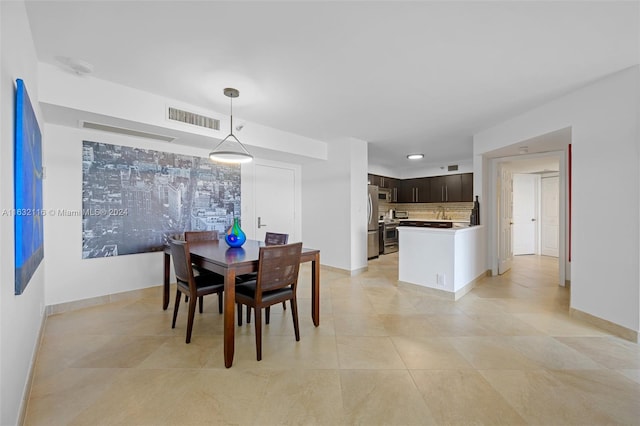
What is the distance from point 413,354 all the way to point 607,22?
2767 millimetres

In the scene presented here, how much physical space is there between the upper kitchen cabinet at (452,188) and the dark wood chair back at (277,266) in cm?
595

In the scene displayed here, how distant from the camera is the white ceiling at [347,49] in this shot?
1.81m

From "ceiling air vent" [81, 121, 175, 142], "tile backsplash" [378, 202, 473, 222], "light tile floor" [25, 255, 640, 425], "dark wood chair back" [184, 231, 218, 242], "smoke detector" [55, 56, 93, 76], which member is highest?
"smoke detector" [55, 56, 93, 76]

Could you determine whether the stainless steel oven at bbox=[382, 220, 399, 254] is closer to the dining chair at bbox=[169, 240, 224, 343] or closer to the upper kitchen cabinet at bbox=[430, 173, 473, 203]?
the upper kitchen cabinet at bbox=[430, 173, 473, 203]

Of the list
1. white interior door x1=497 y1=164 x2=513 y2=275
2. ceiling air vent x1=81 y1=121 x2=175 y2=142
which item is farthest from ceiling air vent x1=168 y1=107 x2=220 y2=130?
white interior door x1=497 y1=164 x2=513 y2=275

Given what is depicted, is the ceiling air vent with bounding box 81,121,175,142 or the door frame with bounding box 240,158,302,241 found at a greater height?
the ceiling air vent with bounding box 81,121,175,142

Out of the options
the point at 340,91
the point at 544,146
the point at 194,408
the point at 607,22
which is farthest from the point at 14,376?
the point at 544,146

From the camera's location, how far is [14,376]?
143cm

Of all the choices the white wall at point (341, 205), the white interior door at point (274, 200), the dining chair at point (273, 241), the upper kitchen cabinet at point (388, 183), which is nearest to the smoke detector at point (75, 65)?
the dining chair at point (273, 241)

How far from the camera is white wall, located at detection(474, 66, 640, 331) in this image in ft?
8.19

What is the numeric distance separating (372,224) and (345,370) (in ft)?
14.3

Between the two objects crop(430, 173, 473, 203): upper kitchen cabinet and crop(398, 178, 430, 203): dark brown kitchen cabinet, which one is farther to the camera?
crop(398, 178, 430, 203): dark brown kitchen cabinet

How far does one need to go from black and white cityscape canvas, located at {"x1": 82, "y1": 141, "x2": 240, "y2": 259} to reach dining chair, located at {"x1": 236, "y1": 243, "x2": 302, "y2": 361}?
2.13 meters

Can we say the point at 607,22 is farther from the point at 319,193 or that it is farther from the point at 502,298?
the point at 319,193
